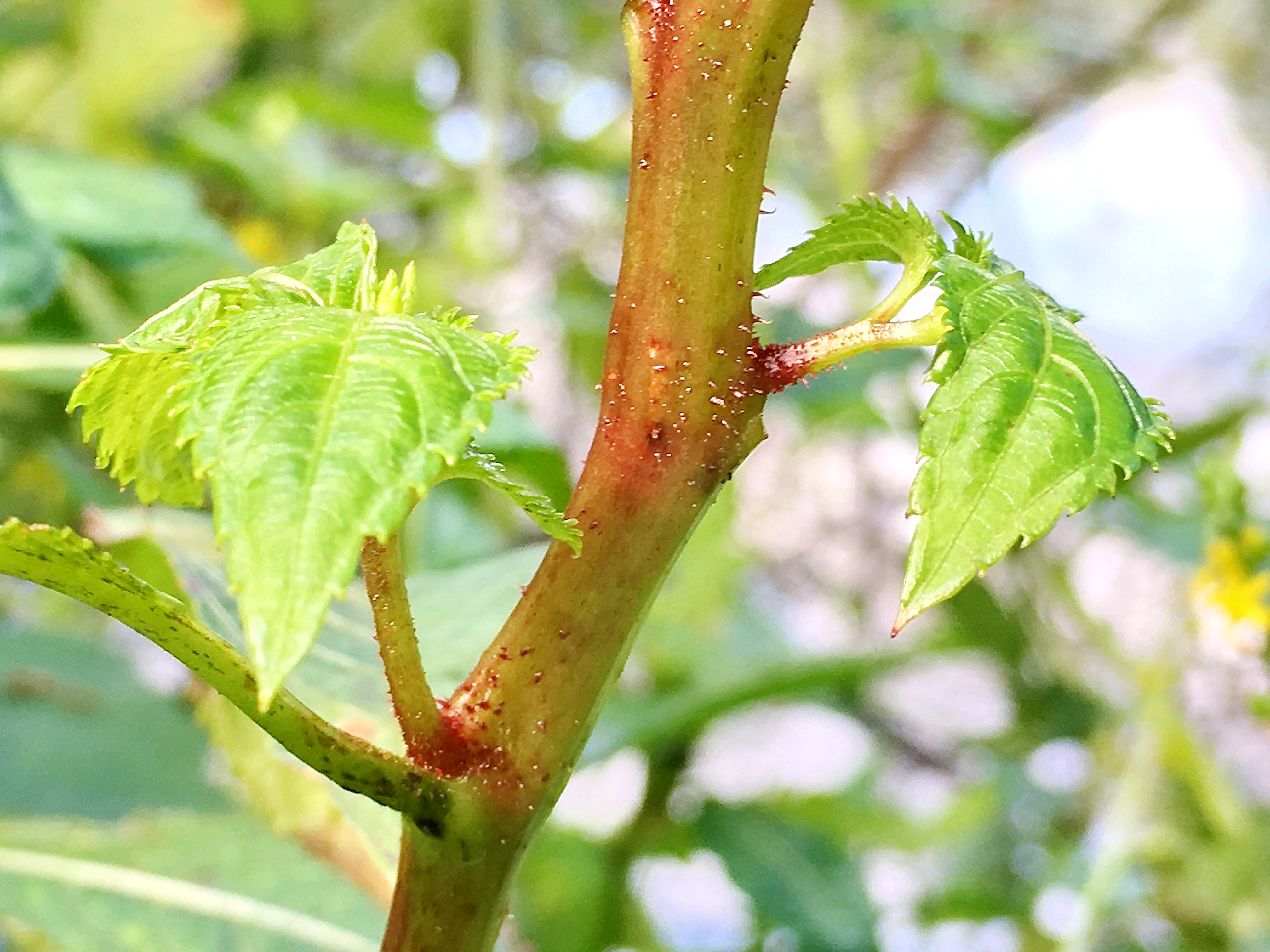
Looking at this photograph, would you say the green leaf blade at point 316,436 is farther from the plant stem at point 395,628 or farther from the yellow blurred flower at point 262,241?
the yellow blurred flower at point 262,241

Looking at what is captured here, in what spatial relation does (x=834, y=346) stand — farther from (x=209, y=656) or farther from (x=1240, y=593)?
(x=1240, y=593)

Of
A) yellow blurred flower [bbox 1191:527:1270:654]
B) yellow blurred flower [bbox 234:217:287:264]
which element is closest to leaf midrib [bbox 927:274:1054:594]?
yellow blurred flower [bbox 1191:527:1270:654]

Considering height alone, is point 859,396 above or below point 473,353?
above

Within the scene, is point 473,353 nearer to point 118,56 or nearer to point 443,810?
point 443,810

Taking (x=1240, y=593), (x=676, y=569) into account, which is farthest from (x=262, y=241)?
(x=1240, y=593)

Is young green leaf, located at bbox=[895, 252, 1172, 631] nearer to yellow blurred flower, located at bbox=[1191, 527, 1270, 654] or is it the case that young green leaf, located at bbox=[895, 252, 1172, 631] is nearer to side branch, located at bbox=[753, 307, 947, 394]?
side branch, located at bbox=[753, 307, 947, 394]

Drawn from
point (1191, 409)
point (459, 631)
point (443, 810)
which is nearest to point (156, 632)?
point (443, 810)
